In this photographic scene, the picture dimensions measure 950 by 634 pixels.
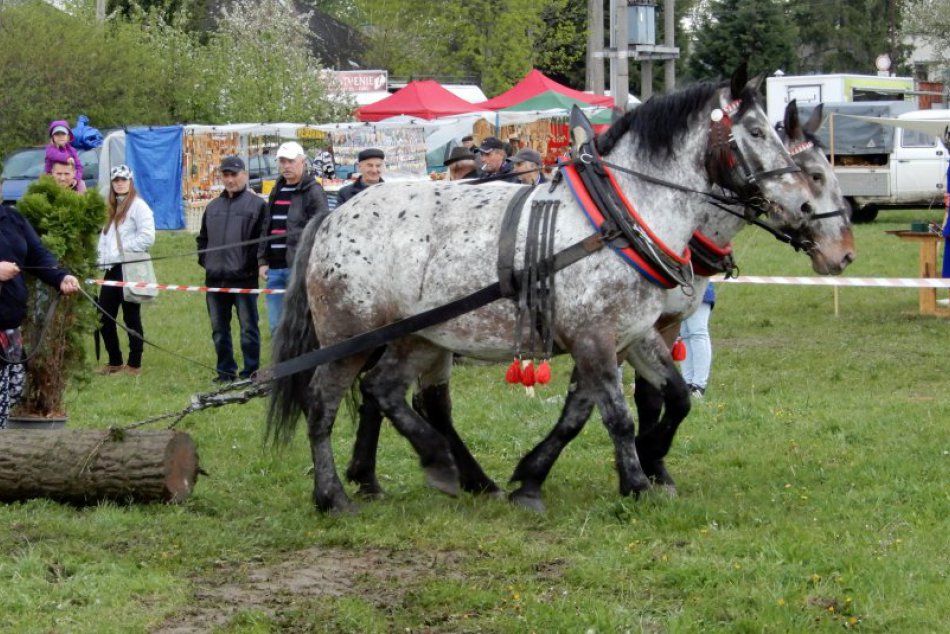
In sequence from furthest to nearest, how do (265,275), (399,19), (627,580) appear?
(399,19)
(265,275)
(627,580)

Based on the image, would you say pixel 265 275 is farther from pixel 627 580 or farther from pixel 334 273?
pixel 627 580

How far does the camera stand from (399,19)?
46938 millimetres

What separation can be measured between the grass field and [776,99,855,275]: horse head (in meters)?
1.20

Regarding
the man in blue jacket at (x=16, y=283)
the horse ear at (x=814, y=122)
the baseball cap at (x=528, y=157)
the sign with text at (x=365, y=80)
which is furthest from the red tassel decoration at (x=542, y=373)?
the sign with text at (x=365, y=80)

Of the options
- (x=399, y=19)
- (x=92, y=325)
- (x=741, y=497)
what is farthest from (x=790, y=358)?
(x=399, y=19)

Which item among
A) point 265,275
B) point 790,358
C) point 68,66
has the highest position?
point 68,66

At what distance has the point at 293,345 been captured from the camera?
7.83 metres

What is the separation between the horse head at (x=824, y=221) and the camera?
6969mm

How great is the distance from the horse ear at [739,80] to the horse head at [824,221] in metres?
0.43

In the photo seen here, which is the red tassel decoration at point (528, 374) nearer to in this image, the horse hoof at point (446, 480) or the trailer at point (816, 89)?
the horse hoof at point (446, 480)

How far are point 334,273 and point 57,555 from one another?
2.05 metres

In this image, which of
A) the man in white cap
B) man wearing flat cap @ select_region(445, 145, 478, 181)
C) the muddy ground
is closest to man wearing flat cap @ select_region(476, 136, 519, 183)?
man wearing flat cap @ select_region(445, 145, 478, 181)

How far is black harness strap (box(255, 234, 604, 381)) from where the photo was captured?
691 cm

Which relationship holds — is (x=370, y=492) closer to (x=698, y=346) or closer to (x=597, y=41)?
(x=698, y=346)
